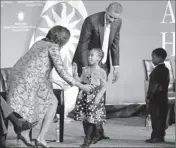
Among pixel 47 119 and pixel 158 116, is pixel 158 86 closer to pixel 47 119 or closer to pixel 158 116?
pixel 158 116

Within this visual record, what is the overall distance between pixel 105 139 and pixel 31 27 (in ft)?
3.64

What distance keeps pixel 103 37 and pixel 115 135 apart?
78cm

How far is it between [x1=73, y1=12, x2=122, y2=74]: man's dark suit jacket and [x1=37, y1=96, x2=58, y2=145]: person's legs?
0.34 metres

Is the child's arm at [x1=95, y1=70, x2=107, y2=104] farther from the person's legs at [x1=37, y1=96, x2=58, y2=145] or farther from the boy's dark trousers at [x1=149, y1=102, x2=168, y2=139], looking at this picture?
the boy's dark trousers at [x1=149, y1=102, x2=168, y2=139]

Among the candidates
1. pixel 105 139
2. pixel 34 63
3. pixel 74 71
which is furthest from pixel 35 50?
pixel 105 139

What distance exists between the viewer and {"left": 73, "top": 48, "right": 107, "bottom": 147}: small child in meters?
3.41

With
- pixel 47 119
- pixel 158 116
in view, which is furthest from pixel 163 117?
pixel 47 119

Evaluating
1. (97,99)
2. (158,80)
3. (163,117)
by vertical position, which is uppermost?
(158,80)

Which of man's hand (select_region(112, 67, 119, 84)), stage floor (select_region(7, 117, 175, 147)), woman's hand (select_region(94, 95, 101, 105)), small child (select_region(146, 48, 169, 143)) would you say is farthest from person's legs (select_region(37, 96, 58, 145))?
small child (select_region(146, 48, 169, 143))

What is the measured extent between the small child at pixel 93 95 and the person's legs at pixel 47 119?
20cm

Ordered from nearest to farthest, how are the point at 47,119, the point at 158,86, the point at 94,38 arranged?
1. the point at 47,119
2. the point at 94,38
3. the point at 158,86

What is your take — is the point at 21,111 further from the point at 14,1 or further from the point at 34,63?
the point at 14,1

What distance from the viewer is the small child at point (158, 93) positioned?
3611 millimetres

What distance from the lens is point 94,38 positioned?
3.50 meters
